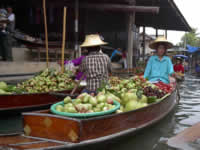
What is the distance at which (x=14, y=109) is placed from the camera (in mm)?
3621

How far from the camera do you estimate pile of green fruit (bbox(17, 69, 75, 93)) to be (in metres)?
4.32

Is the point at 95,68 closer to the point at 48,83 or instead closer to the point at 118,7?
the point at 48,83

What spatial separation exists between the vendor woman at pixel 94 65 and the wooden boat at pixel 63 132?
1.23m

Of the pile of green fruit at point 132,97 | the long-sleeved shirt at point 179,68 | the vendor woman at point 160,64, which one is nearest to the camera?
the pile of green fruit at point 132,97

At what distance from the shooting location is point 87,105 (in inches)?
94.3

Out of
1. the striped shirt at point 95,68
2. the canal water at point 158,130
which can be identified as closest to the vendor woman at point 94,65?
the striped shirt at point 95,68

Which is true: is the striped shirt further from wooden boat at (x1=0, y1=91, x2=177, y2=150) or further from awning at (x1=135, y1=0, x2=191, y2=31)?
awning at (x1=135, y1=0, x2=191, y2=31)

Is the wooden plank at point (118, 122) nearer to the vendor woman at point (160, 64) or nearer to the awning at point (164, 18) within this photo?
the vendor woman at point (160, 64)

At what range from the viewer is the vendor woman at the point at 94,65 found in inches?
138

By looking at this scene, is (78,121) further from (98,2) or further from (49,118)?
(98,2)

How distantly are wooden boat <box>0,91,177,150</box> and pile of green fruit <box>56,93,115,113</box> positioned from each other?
21 centimetres

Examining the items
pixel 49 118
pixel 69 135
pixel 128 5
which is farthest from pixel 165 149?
pixel 128 5

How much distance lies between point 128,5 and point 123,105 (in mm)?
5952

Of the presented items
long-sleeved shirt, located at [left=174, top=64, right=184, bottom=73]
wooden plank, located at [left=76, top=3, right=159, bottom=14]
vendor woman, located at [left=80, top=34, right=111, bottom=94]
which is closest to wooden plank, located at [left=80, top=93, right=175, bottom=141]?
vendor woman, located at [left=80, top=34, right=111, bottom=94]
